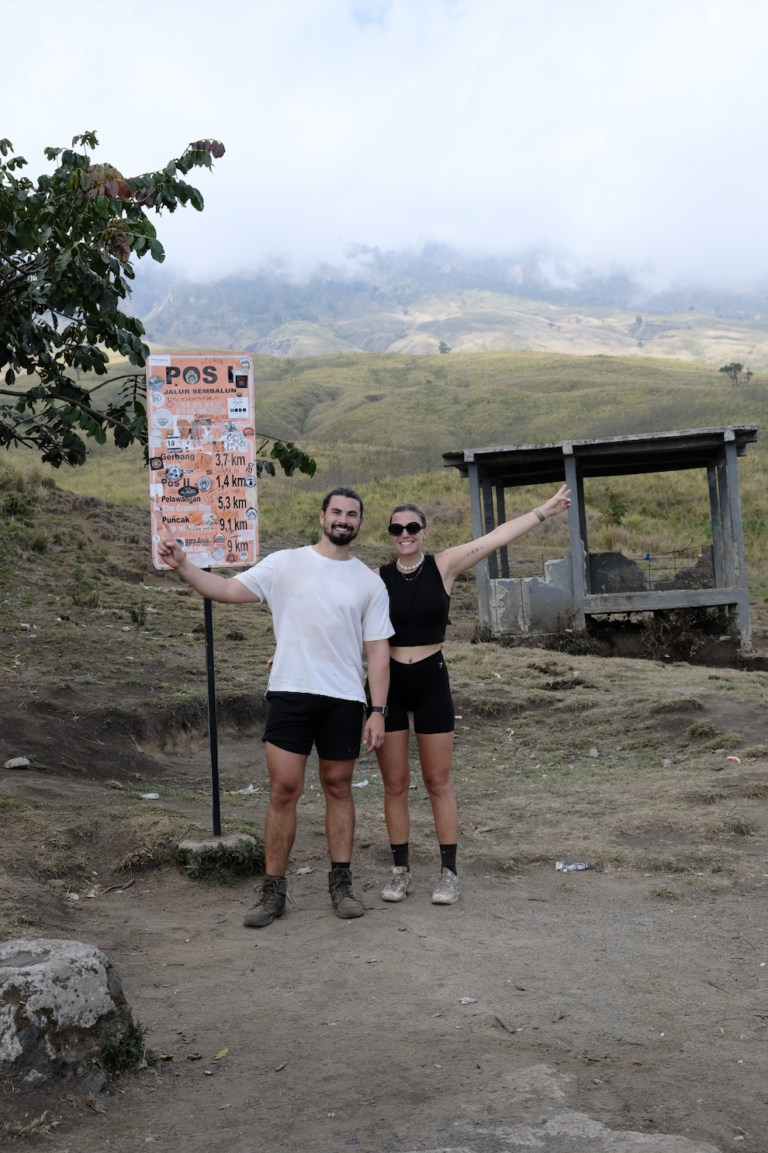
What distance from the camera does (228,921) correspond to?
4.81 m

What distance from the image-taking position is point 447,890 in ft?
16.4

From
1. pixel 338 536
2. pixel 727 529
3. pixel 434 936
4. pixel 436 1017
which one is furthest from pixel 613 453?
pixel 436 1017

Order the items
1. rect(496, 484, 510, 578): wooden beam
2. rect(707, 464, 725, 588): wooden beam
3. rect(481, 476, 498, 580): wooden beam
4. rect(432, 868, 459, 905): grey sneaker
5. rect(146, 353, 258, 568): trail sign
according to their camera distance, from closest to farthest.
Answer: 1. rect(432, 868, 459, 905): grey sneaker
2. rect(146, 353, 258, 568): trail sign
3. rect(707, 464, 725, 588): wooden beam
4. rect(481, 476, 498, 580): wooden beam
5. rect(496, 484, 510, 578): wooden beam

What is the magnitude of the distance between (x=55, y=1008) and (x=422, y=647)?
7.73 feet

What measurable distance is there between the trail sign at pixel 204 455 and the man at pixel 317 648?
662 millimetres

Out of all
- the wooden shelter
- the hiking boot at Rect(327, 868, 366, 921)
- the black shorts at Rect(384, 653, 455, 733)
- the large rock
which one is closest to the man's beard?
the black shorts at Rect(384, 653, 455, 733)

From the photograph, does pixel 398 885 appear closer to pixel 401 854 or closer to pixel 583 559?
pixel 401 854

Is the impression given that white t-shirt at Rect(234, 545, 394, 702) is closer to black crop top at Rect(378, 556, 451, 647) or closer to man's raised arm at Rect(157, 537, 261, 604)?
man's raised arm at Rect(157, 537, 261, 604)

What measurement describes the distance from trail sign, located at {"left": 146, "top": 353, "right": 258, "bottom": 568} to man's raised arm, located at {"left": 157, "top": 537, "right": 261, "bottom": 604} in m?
0.66

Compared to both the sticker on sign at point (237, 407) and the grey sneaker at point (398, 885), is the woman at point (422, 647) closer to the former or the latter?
the grey sneaker at point (398, 885)

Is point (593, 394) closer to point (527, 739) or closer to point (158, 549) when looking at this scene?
point (527, 739)

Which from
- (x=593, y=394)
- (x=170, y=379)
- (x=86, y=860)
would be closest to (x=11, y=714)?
(x=86, y=860)

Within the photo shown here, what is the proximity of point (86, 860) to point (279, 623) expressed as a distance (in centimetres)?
212

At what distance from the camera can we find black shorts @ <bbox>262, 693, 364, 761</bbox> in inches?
178
